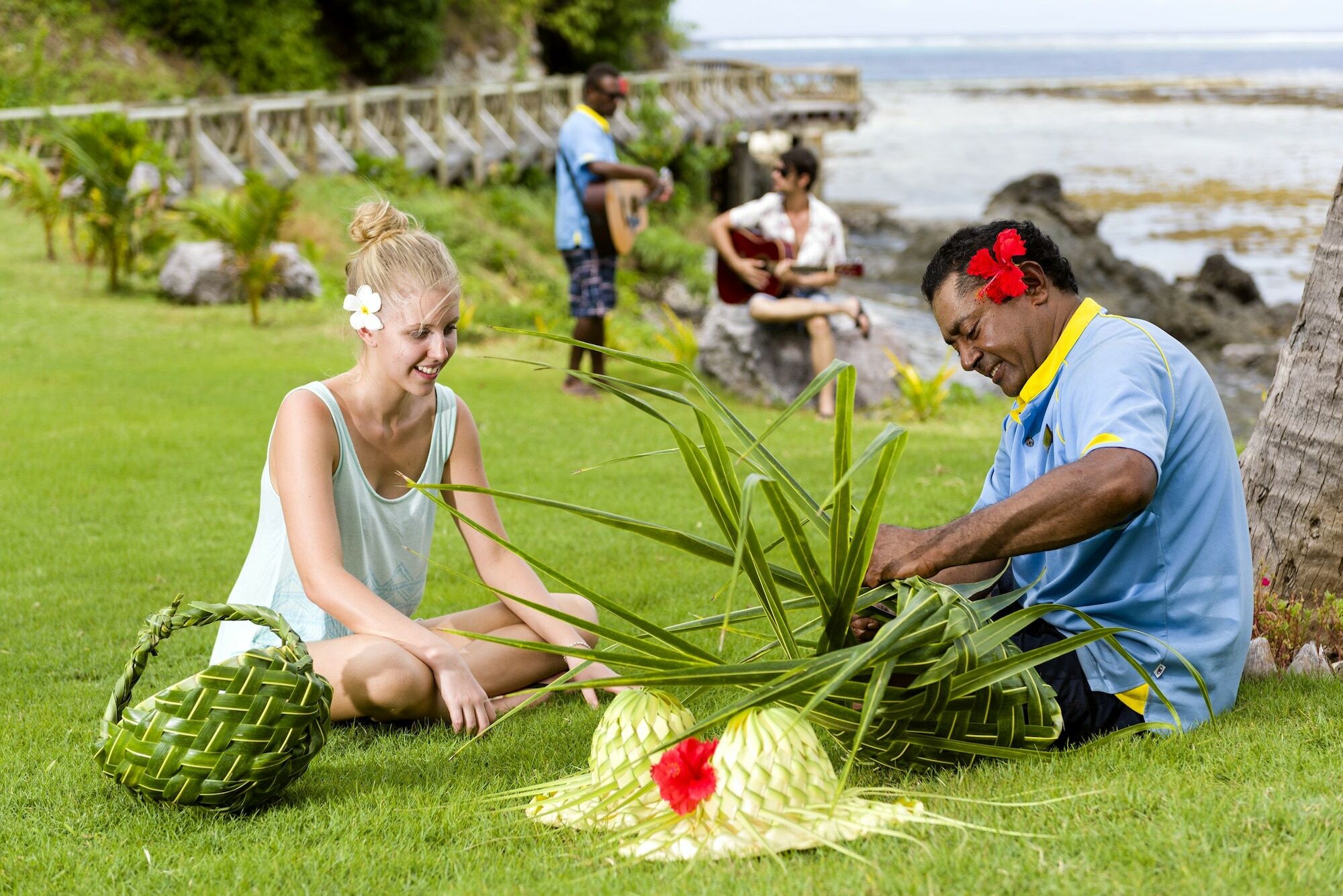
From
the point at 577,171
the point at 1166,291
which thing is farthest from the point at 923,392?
the point at 1166,291

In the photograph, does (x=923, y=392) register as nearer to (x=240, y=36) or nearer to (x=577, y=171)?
(x=577, y=171)

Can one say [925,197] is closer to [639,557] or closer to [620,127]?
[620,127]

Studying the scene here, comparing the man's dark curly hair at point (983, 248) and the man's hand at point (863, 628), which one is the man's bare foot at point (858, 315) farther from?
the man's hand at point (863, 628)

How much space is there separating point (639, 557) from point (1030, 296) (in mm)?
3119

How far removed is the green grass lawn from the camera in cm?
233

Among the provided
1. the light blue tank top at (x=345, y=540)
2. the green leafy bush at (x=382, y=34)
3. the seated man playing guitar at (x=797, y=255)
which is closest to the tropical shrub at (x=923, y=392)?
the seated man playing guitar at (x=797, y=255)

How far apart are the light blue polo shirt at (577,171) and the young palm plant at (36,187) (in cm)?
565

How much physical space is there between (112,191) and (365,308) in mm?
9942

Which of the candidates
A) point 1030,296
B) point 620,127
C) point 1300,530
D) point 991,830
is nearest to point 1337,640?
point 1300,530

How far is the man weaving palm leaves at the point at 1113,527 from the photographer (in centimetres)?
280

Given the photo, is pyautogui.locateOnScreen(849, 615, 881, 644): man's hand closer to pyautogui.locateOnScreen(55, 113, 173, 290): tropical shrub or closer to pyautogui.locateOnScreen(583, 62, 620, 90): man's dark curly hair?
pyautogui.locateOnScreen(583, 62, 620, 90): man's dark curly hair

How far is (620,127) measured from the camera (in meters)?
27.2

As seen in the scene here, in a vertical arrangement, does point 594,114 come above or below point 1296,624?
above

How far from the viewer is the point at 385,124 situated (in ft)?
68.3
